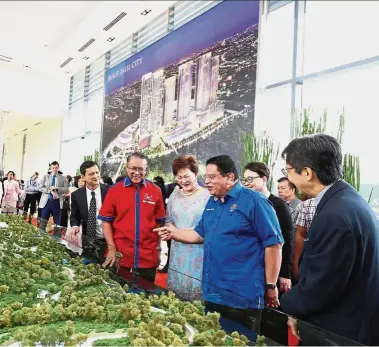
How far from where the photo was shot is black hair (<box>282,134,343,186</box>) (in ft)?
4.53

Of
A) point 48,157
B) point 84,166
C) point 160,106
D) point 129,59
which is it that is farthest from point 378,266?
point 48,157

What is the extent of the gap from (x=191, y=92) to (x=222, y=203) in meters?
4.97

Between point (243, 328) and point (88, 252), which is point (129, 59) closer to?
point (88, 252)

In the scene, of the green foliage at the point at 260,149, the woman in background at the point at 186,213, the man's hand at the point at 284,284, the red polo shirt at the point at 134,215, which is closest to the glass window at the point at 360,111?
the green foliage at the point at 260,149

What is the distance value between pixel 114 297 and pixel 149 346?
0.54m

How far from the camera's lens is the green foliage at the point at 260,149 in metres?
→ 5.00

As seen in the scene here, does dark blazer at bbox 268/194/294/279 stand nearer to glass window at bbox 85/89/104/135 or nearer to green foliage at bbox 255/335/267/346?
green foliage at bbox 255/335/267/346

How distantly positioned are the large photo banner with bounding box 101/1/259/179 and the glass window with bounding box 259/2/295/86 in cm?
12

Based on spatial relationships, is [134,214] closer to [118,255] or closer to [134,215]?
[134,215]

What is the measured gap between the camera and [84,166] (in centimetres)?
319

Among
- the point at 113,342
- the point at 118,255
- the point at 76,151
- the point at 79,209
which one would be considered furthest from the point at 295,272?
the point at 76,151

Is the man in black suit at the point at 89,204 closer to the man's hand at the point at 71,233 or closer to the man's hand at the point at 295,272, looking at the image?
the man's hand at the point at 71,233

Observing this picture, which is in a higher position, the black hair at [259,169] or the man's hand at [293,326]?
the black hair at [259,169]

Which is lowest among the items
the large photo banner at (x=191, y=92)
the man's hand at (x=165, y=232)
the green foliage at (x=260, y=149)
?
the man's hand at (x=165, y=232)
